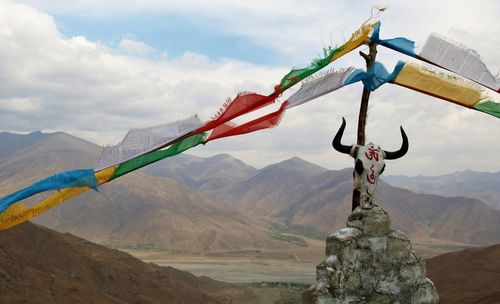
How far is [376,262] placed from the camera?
6730 millimetres

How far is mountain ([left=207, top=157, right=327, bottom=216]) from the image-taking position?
539ft

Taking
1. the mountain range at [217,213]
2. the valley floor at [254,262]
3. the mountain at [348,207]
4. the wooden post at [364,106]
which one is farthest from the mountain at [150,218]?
the wooden post at [364,106]

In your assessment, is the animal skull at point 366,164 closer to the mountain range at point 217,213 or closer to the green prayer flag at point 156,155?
the green prayer flag at point 156,155

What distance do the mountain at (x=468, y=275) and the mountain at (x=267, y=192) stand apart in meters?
109

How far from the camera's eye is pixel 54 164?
454 feet

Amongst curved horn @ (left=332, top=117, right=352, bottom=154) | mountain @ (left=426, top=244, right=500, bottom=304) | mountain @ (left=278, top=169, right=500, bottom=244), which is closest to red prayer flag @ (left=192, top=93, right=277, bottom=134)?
curved horn @ (left=332, top=117, right=352, bottom=154)

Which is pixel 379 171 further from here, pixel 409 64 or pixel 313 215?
pixel 313 215

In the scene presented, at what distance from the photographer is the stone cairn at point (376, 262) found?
6531 mm

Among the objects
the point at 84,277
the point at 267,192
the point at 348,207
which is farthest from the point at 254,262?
the point at 267,192

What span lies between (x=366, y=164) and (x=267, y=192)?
174 meters

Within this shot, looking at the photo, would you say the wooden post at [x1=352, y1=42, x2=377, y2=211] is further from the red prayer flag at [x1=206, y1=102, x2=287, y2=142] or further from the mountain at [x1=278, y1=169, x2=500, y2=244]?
the mountain at [x1=278, y1=169, x2=500, y2=244]

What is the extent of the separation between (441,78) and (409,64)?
19.7 inches

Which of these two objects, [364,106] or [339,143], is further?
[364,106]

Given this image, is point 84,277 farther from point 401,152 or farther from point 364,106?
point 401,152
